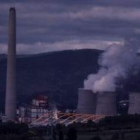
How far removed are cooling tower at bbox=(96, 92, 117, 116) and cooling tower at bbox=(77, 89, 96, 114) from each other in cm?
157

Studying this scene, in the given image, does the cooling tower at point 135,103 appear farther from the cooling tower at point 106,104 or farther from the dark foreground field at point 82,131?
the dark foreground field at point 82,131

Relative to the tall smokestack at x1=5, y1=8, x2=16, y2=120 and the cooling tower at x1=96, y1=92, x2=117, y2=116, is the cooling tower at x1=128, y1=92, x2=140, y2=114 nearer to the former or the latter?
the cooling tower at x1=96, y1=92, x2=117, y2=116

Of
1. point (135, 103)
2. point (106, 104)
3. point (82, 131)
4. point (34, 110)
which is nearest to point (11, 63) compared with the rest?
point (106, 104)

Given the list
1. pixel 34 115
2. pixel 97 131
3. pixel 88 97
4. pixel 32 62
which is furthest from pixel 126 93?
pixel 32 62

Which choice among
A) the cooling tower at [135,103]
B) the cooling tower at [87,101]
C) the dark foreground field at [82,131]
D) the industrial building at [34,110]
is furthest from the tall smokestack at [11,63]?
the dark foreground field at [82,131]

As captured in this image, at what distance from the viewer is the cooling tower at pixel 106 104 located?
6941 cm

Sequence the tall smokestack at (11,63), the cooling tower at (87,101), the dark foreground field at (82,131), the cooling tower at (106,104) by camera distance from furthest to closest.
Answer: the tall smokestack at (11,63), the cooling tower at (87,101), the cooling tower at (106,104), the dark foreground field at (82,131)

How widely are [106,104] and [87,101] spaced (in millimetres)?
3930

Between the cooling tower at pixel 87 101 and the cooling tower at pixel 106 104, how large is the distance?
1.57 m

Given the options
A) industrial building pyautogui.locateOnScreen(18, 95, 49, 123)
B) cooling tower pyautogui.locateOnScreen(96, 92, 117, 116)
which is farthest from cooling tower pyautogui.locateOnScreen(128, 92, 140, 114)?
industrial building pyautogui.locateOnScreen(18, 95, 49, 123)

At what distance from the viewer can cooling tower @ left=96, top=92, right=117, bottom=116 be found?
228 feet

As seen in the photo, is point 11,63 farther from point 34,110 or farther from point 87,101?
point 34,110

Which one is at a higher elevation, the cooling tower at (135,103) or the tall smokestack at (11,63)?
the tall smokestack at (11,63)

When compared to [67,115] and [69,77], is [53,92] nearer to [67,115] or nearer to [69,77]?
[69,77]
